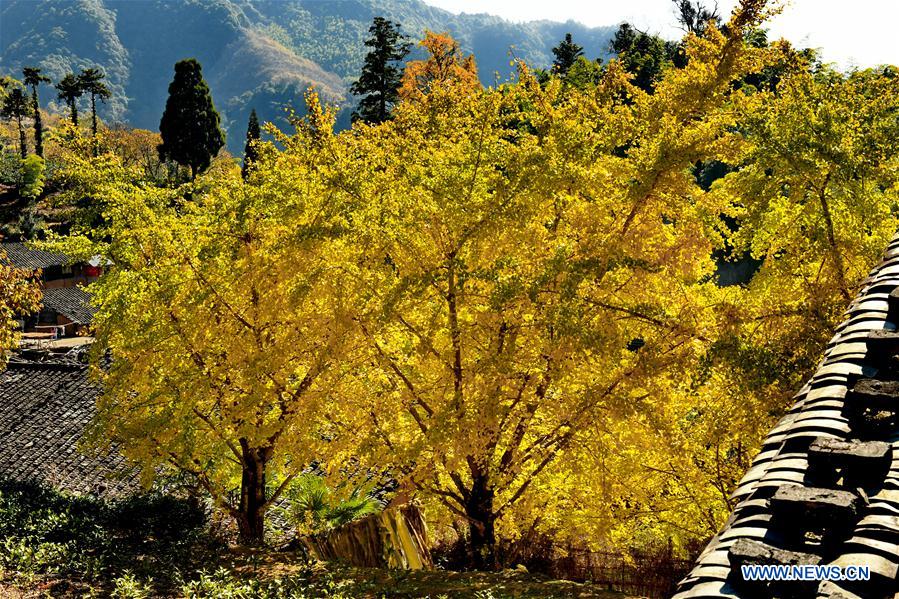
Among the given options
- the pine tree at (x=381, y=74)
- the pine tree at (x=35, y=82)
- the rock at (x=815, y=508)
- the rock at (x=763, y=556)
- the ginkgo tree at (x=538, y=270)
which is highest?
the pine tree at (x=35, y=82)

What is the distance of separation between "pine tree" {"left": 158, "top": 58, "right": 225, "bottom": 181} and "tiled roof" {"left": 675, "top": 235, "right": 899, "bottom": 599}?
53.0 m

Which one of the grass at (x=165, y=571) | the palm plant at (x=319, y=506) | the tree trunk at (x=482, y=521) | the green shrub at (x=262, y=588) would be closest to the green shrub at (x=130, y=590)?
the grass at (x=165, y=571)

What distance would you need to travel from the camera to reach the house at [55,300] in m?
43.2

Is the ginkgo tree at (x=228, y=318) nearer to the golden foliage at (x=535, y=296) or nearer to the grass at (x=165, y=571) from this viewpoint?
the golden foliage at (x=535, y=296)

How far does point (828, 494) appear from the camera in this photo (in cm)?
249

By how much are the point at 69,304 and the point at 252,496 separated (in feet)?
122

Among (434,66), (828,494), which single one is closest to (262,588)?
(828,494)

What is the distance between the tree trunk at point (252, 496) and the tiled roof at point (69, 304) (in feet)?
111

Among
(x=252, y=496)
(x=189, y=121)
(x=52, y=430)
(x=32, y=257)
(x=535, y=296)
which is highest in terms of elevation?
(x=189, y=121)

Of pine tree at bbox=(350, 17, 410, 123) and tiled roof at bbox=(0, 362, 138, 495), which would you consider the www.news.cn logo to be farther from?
pine tree at bbox=(350, 17, 410, 123)

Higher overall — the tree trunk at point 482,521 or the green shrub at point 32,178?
the green shrub at point 32,178

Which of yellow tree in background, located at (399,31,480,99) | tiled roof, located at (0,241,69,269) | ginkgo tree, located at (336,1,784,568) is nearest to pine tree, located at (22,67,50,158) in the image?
tiled roof, located at (0,241,69,269)

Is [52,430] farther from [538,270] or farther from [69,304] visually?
[69,304]

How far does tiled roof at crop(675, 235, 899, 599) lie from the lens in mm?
2350
